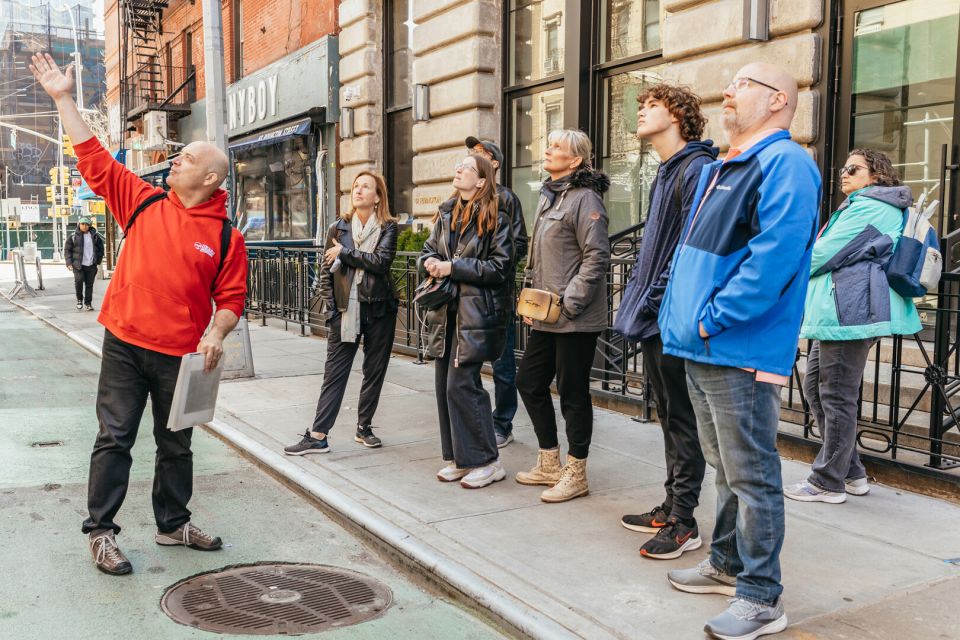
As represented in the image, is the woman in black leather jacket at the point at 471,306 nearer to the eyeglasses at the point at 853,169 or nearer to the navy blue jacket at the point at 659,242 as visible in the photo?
the navy blue jacket at the point at 659,242

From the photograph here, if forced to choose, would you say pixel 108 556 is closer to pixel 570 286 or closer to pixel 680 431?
pixel 570 286

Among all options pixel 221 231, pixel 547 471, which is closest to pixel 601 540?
pixel 547 471

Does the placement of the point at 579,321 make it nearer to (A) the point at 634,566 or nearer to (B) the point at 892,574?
(A) the point at 634,566

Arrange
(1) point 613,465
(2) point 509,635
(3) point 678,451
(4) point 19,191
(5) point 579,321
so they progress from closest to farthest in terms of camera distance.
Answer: (2) point 509,635, (3) point 678,451, (5) point 579,321, (1) point 613,465, (4) point 19,191

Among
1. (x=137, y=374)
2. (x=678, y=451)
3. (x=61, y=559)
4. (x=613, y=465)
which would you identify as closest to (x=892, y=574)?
(x=678, y=451)

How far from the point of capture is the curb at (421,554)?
3809mm

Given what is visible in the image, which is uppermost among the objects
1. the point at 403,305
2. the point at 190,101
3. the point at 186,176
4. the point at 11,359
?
the point at 190,101

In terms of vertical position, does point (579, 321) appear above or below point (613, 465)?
above

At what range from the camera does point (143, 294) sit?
4.55 meters

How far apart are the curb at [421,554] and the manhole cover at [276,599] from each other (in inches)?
10.7

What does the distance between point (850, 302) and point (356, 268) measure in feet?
10.9

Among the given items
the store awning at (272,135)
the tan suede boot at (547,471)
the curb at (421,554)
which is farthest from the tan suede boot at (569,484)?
the store awning at (272,135)

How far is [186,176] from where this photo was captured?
459cm

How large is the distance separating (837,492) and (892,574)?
1.18m
